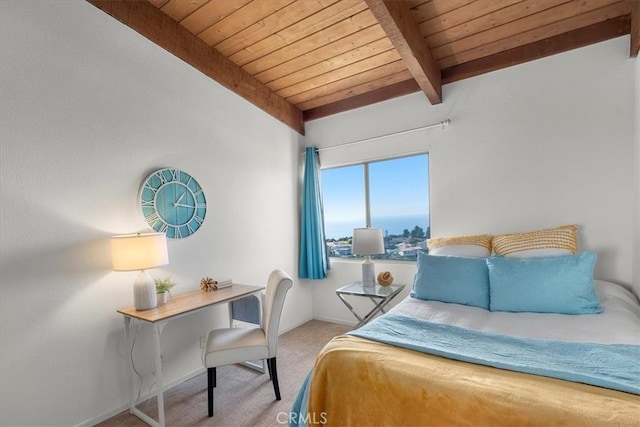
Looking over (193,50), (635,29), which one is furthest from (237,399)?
(635,29)

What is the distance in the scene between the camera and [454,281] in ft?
7.24

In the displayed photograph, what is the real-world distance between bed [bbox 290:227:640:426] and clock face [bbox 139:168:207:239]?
168 cm

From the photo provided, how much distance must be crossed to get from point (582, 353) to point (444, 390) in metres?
0.65

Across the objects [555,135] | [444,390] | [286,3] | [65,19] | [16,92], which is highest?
[286,3]

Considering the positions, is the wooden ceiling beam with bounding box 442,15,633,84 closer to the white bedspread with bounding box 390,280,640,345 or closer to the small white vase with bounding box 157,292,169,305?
the white bedspread with bounding box 390,280,640,345

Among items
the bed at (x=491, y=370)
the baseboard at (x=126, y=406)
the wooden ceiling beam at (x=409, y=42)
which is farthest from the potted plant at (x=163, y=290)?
the wooden ceiling beam at (x=409, y=42)

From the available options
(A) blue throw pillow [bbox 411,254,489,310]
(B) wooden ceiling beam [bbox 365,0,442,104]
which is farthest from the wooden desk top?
(B) wooden ceiling beam [bbox 365,0,442,104]

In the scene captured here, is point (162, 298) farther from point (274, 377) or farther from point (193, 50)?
point (193, 50)

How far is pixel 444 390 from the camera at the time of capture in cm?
115

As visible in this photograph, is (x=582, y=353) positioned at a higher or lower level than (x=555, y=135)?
lower

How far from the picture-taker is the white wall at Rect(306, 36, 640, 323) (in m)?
2.36

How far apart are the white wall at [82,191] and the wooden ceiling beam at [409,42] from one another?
1.65 m

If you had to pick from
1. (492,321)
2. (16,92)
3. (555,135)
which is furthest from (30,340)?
(555,135)

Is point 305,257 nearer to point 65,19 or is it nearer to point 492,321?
point 492,321
